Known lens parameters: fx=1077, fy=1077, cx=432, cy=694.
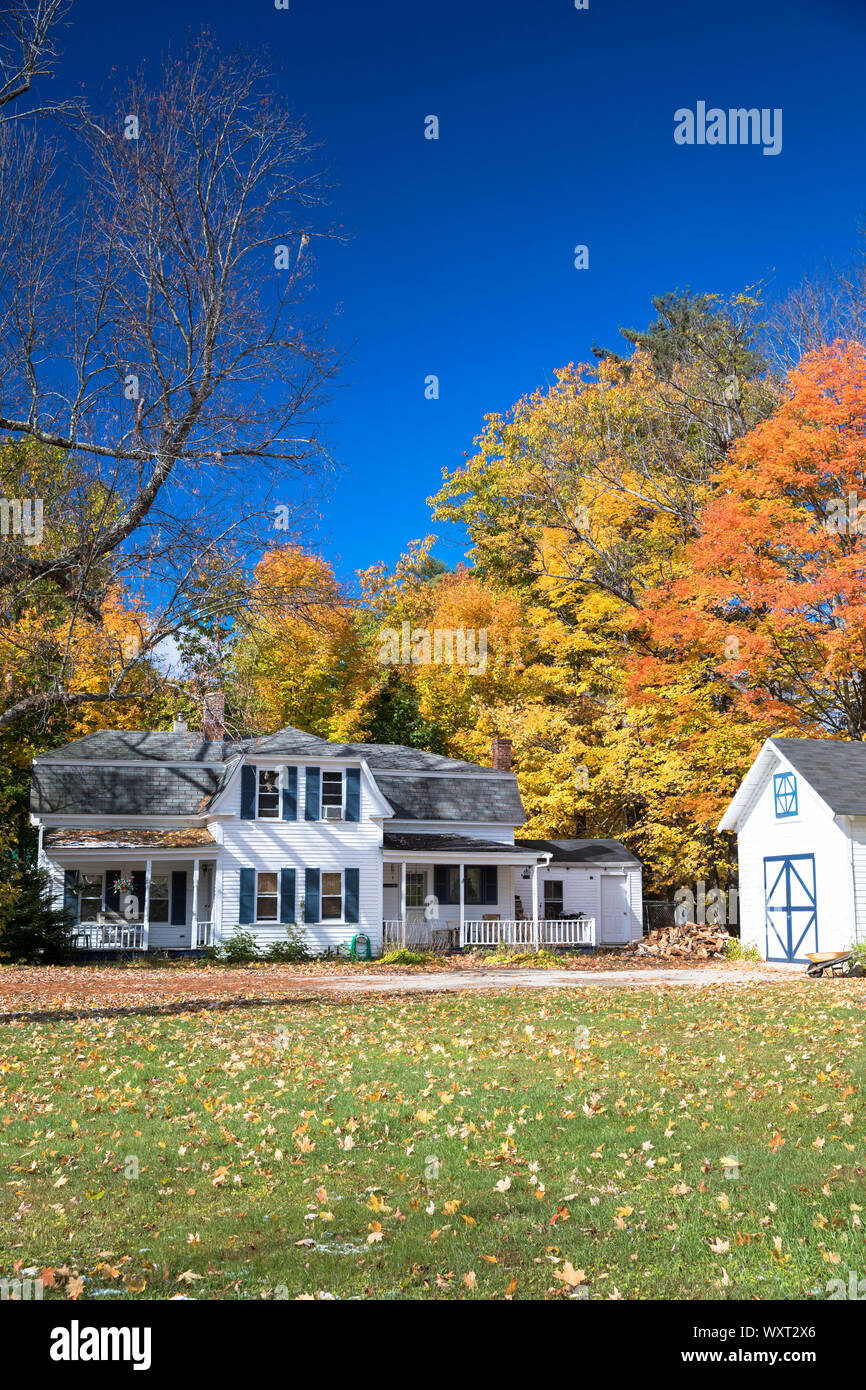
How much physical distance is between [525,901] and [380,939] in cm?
617

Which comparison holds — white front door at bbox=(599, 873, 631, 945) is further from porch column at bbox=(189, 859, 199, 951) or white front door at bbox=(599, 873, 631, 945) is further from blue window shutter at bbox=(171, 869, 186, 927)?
blue window shutter at bbox=(171, 869, 186, 927)

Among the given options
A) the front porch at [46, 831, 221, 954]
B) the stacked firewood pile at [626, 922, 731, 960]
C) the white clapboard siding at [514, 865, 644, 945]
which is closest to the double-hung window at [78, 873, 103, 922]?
the front porch at [46, 831, 221, 954]

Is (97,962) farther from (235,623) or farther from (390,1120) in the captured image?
(390,1120)

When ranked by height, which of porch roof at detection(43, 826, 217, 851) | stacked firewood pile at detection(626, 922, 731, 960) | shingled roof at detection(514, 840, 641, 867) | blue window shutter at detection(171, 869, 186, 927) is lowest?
stacked firewood pile at detection(626, 922, 731, 960)

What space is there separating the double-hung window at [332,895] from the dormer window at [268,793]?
2333mm

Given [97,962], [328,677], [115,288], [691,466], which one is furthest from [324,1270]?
[328,677]

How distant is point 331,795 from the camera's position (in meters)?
31.2

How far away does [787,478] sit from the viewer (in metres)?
28.0

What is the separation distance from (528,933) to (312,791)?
759 cm

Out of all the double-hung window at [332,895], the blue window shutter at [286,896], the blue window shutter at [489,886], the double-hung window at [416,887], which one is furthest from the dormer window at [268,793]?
the blue window shutter at [489,886]

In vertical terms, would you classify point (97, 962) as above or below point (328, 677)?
below

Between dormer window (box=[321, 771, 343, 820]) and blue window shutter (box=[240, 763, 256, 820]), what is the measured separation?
2.00 m

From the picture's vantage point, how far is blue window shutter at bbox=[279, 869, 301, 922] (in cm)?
3005
